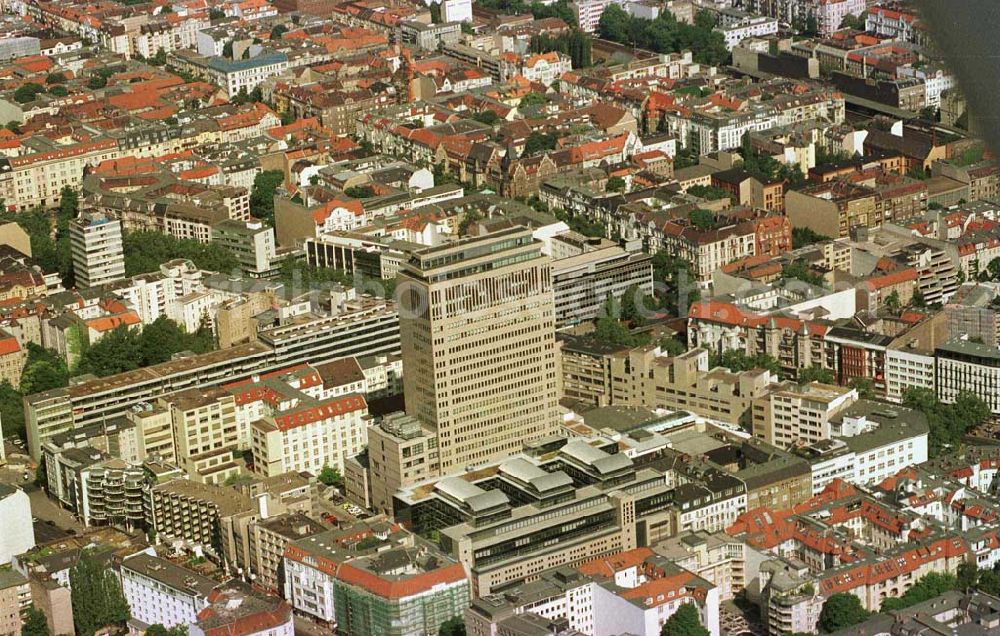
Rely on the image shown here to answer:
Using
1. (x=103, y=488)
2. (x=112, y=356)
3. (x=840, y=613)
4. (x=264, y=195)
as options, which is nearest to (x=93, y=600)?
(x=103, y=488)

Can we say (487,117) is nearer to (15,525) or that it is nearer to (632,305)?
(632,305)

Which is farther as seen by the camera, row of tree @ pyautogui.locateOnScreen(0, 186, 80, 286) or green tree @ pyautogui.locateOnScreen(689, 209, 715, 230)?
row of tree @ pyautogui.locateOnScreen(0, 186, 80, 286)

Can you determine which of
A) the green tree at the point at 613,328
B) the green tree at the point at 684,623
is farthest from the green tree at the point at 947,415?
the green tree at the point at 684,623

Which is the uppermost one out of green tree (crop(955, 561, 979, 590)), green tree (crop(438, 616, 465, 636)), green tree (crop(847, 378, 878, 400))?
green tree (crop(438, 616, 465, 636))

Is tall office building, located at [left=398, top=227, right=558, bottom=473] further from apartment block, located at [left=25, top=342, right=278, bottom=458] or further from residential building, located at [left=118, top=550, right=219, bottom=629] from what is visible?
apartment block, located at [left=25, top=342, right=278, bottom=458]

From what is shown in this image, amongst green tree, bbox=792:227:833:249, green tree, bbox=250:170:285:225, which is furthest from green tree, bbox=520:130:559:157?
green tree, bbox=792:227:833:249

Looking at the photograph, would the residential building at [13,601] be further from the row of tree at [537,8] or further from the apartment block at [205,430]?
the row of tree at [537,8]

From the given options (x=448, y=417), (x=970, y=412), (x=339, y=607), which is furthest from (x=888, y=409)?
(x=339, y=607)
